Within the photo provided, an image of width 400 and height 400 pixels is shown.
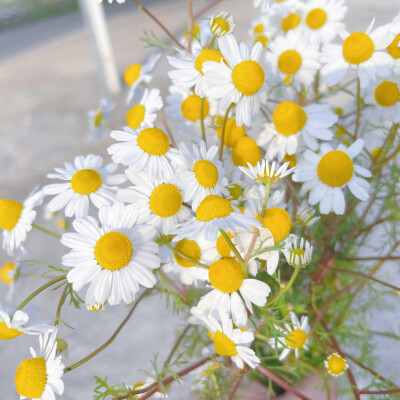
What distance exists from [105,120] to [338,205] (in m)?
0.25

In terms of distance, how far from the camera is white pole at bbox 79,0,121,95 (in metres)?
1.20

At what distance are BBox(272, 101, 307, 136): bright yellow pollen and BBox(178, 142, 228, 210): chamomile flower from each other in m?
0.07

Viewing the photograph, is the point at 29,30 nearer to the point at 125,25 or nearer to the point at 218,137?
the point at 125,25

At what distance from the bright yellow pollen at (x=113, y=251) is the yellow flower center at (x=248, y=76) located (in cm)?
12

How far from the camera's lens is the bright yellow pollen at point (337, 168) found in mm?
288

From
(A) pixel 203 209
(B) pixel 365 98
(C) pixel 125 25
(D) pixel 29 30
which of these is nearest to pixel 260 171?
(A) pixel 203 209

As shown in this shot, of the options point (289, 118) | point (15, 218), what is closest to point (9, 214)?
point (15, 218)

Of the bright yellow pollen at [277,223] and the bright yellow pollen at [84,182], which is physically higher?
the bright yellow pollen at [84,182]

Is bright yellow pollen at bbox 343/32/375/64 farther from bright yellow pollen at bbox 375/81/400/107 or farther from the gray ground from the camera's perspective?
the gray ground

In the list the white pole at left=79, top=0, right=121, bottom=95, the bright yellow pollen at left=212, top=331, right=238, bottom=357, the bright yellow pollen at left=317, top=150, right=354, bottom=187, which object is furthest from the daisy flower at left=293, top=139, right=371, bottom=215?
the white pole at left=79, top=0, right=121, bottom=95

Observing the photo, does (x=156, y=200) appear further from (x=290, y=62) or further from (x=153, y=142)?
(x=290, y=62)

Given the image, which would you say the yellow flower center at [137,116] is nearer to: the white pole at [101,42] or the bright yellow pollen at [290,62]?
the bright yellow pollen at [290,62]

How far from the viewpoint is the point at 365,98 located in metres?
0.35

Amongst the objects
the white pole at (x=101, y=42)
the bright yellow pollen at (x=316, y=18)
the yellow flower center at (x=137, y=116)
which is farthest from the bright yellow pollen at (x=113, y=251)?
the white pole at (x=101, y=42)
